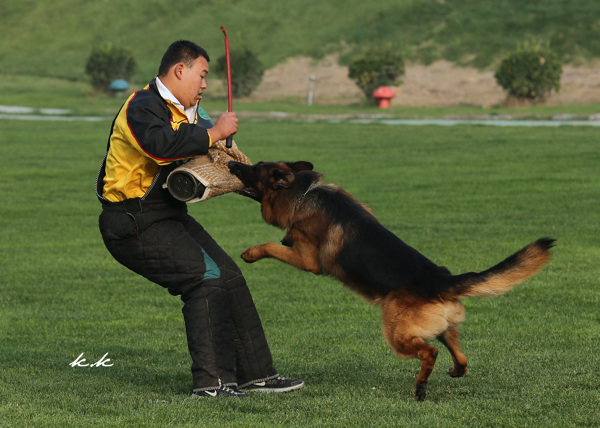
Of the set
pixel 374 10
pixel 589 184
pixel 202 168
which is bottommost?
pixel 589 184

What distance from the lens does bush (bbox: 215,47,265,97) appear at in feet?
135

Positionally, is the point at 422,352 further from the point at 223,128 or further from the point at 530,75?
Answer: the point at 530,75

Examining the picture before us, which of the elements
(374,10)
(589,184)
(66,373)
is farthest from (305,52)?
(66,373)

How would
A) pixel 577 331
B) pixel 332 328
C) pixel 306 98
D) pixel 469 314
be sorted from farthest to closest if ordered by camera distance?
pixel 306 98
pixel 469 314
pixel 332 328
pixel 577 331

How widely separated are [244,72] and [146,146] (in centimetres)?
3694

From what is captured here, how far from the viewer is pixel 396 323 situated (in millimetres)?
5008

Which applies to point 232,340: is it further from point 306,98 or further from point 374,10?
point 374,10

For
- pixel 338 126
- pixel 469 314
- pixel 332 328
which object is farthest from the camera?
pixel 338 126

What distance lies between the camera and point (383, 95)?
1394 inches

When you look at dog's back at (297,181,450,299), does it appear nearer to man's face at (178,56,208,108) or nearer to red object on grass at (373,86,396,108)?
man's face at (178,56,208,108)

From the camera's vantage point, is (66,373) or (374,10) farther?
(374,10)

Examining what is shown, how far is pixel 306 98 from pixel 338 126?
13.5 m

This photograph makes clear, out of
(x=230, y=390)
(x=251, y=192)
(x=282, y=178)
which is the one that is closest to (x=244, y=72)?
(x=251, y=192)

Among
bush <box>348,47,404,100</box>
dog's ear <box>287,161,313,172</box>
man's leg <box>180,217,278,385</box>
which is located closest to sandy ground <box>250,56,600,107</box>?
bush <box>348,47,404,100</box>
